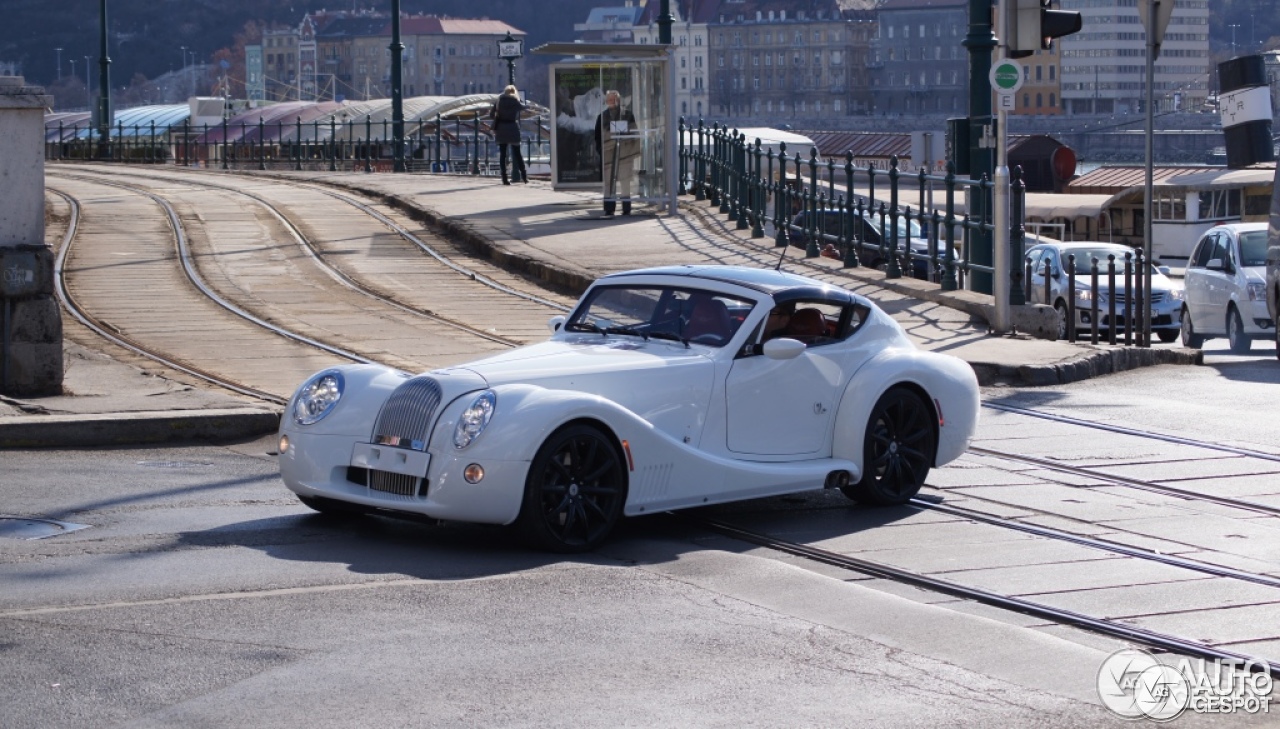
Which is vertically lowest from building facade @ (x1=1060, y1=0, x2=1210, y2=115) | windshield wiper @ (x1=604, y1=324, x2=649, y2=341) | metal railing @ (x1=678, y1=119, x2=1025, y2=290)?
windshield wiper @ (x1=604, y1=324, x2=649, y2=341)

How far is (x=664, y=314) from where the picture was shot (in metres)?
8.93

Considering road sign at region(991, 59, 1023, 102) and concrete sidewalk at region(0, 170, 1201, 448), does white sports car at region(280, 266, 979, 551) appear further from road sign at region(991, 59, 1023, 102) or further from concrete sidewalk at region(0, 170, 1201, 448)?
road sign at region(991, 59, 1023, 102)

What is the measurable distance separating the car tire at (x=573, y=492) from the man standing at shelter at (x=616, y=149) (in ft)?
57.7

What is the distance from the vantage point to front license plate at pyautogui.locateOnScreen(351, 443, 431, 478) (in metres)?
7.66

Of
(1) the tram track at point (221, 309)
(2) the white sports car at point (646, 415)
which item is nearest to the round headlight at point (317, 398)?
(2) the white sports car at point (646, 415)

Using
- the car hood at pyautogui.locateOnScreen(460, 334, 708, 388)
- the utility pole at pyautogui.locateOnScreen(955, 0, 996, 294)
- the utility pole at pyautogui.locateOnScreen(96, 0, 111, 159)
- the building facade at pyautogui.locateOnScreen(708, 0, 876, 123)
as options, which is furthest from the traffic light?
the building facade at pyautogui.locateOnScreen(708, 0, 876, 123)

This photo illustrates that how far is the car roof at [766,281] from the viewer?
9059mm

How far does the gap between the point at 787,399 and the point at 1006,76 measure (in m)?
7.47

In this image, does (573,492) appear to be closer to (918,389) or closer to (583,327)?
(583,327)

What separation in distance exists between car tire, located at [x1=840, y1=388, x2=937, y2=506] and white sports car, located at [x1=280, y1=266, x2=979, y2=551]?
10 mm

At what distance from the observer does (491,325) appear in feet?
52.6

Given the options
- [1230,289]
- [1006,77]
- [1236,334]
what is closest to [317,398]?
[1006,77]

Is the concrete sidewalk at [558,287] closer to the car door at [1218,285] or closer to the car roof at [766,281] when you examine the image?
the car roof at [766,281]

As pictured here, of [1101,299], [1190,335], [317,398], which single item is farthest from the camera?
[1101,299]
